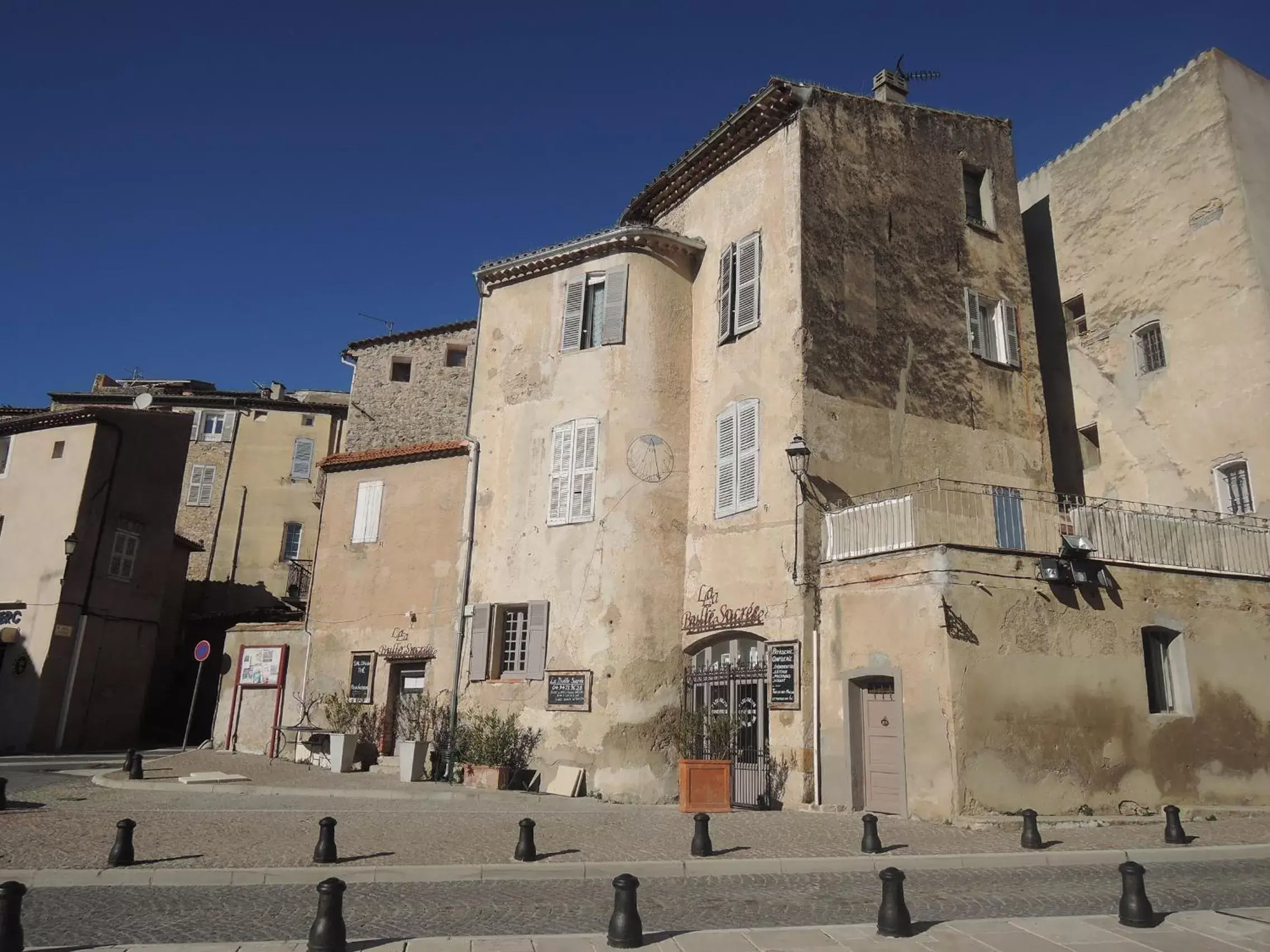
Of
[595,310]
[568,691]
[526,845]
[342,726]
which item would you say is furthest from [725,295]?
[342,726]

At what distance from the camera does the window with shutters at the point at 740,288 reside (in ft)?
53.4

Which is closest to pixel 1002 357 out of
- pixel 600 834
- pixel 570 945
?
pixel 600 834

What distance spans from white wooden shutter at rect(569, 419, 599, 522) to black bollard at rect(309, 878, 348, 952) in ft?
35.8

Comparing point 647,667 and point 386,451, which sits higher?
point 386,451

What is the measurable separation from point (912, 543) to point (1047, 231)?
12.7 m

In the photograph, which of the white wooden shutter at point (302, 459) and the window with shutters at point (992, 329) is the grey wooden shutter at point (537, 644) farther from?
the white wooden shutter at point (302, 459)

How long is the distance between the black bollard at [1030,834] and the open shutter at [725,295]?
30.9 feet

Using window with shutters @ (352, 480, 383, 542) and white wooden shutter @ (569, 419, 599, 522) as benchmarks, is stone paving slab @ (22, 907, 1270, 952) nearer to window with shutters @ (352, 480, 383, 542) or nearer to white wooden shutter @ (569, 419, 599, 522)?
white wooden shutter @ (569, 419, 599, 522)

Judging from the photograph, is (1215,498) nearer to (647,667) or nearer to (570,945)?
(647,667)

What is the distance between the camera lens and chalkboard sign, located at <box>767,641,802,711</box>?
13.6m

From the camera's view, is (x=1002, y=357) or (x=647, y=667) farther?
(x=1002, y=357)

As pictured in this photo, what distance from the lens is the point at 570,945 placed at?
617 cm

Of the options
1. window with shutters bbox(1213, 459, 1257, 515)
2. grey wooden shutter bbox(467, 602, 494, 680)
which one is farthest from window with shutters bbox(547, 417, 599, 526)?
window with shutters bbox(1213, 459, 1257, 515)

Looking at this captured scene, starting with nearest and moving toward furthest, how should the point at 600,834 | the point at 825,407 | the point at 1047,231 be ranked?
the point at 600,834
the point at 825,407
the point at 1047,231
